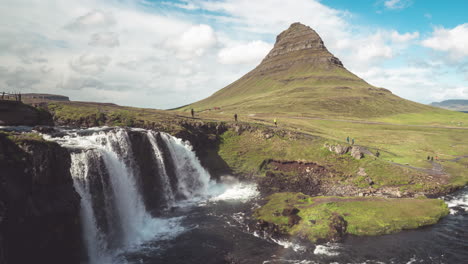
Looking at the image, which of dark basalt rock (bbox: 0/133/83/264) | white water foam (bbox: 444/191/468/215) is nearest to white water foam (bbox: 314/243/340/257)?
white water foam (bbox: 444/191/468/215)

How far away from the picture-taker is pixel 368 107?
19350 cm

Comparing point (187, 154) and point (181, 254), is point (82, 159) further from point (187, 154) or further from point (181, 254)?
point (187, 154)

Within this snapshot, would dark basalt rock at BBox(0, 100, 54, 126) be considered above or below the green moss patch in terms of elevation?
above

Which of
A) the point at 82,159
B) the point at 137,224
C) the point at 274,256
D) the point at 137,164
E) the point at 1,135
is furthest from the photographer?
the point at 137,164

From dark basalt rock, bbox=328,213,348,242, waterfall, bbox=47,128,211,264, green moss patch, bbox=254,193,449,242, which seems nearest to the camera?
waterfall, bbox=47,128,211,264

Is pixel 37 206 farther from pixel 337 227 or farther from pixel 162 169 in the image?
pixel 337 227

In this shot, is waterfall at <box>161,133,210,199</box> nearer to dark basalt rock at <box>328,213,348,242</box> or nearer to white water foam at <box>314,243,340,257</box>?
dark basalt rock at <box>328,213,348,242</box>

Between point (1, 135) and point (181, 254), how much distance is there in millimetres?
22234

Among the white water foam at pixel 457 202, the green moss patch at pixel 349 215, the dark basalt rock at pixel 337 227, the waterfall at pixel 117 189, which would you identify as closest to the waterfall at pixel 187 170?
the waterfall at pixel 117 189

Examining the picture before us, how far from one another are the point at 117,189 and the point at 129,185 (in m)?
2.96

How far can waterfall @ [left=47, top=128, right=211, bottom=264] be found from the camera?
103 ft

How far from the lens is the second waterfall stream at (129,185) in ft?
104

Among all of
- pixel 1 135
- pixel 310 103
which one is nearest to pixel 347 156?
pixel 1 135

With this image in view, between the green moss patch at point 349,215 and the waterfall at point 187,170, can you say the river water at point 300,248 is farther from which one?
the waterfall at point 187,170
